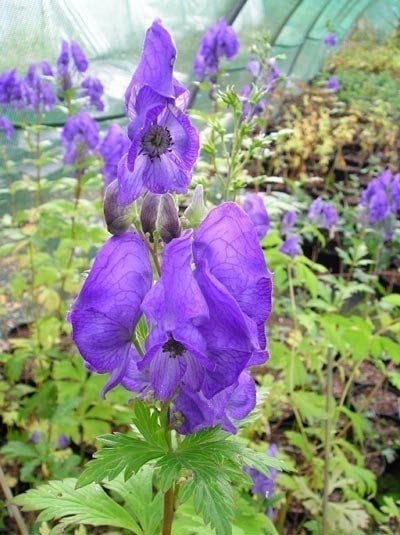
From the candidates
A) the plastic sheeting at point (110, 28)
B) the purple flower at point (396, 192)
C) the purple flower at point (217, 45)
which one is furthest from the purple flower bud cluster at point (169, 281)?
the plastic sheeting at point (110, 28)

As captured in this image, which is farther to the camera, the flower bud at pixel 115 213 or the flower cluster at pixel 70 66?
the flower cluster at pixel 70 66

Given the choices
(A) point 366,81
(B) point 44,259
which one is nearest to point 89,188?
(B) point 44,259

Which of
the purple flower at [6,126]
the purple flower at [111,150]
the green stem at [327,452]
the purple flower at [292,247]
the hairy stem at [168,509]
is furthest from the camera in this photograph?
the purple flower at [6,126]

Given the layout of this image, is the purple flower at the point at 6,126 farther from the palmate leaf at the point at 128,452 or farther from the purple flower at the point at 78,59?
the palmate leaf at the point at 128,452

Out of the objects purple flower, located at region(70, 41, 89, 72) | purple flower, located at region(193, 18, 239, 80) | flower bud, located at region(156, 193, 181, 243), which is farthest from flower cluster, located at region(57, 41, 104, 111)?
flower bud, located at region(156, 193, 181, 243)

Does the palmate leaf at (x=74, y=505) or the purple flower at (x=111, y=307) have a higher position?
the purple flower at (x=111, y=307)

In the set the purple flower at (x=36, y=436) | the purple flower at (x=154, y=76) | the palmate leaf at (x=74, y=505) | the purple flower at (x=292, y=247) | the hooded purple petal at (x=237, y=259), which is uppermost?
the purple flower at (x=154, y=76)

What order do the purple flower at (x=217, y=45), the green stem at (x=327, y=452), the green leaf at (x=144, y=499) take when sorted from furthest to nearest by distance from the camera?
1. the purple flower at (x=217, y=45)
2. the green stem at (x=327, y=452)
3. the green leaf at (x=144, y=499)
